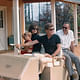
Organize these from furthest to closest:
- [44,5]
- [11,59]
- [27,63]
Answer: [44,5] < [11,59] < [27,63]

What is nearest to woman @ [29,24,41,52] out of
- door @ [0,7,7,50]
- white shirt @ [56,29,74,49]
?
white shirt @ [56,29,74,49]

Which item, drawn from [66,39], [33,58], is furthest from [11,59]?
[66,39]

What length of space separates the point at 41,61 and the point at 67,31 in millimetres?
2297

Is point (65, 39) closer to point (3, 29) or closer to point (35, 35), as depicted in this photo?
point (35, 35)

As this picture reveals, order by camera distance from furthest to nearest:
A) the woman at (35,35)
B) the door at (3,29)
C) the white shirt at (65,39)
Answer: the door at (3,29), the white shirt at (65,39), the woman at (35,35)

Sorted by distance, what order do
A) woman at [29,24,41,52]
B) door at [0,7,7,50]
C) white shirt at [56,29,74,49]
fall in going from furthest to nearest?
door at [0,7,7,50], white shirt at [56,29,74,49], woman at [29,24,41,52]

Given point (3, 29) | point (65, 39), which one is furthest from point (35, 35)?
point (3, 29)

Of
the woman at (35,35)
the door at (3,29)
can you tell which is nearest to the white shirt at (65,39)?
the woman at (35,35)

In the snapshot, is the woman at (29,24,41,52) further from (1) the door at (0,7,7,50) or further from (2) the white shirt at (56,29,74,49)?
(1) the door at (0,7,7,50)

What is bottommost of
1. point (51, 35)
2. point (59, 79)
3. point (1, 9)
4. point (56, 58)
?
point (59, 79)

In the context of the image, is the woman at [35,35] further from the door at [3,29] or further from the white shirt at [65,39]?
the door at [3,29]

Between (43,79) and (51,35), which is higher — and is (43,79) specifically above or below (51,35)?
below

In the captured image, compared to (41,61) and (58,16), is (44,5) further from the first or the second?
(41,61)

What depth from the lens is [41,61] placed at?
4352mm
